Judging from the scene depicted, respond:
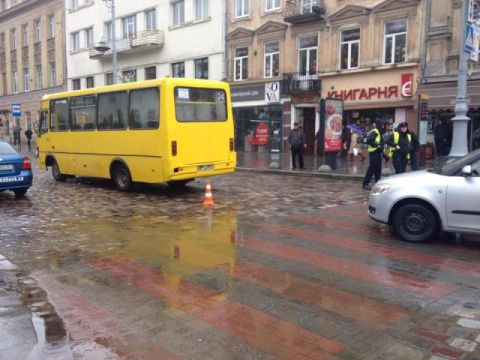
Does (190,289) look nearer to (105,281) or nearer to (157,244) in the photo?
(105,281)

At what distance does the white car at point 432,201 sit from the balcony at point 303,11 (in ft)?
66.2

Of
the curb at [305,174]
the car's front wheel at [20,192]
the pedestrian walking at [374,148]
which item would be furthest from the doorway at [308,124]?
the car's front wheel at [20,192]

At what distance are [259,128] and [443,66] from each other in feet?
36.4

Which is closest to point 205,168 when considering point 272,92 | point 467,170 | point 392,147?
point 392,147

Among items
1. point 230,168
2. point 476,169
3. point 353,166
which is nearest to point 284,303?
point 476,169

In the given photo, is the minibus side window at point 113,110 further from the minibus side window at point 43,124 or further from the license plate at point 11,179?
the minibus side window at point 43,124

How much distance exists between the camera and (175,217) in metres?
9.67

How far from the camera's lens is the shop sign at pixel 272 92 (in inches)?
1126

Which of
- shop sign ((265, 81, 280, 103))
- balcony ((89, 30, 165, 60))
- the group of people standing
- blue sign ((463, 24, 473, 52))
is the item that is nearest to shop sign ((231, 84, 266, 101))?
shop sign ((265, 81, 280, 103))

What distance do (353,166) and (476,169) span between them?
12.8 metres

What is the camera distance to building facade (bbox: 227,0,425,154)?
2362cm

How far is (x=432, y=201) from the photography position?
23.7 feet

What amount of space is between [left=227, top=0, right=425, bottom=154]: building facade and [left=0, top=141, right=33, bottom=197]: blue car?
16229 millimetres

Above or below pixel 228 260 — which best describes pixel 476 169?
above
